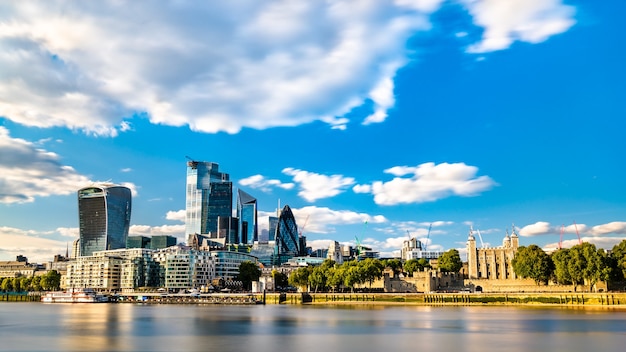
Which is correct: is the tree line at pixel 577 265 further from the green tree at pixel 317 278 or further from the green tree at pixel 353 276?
the green tree at pixel 317 278

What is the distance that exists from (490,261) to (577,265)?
5324 cm

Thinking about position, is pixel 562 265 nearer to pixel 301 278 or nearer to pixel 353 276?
pixel 353 276

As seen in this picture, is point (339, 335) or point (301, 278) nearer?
point (339, 335)

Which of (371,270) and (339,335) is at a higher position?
(371,270)

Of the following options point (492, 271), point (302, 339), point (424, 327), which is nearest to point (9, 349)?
point (302, 339)

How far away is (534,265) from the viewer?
13188 centimetres

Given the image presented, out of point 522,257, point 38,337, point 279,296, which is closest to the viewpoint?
point 38,337

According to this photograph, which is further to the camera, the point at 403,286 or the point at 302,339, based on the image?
the point at 403,286

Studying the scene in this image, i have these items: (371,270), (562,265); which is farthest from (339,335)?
(371,270)

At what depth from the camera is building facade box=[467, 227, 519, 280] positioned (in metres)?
164

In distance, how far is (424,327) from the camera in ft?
224

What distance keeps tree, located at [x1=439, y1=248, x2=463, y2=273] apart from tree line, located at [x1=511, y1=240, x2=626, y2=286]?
110 ft

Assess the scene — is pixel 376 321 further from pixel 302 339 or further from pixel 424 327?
pixel 302 339

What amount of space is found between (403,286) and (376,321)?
84.4m
